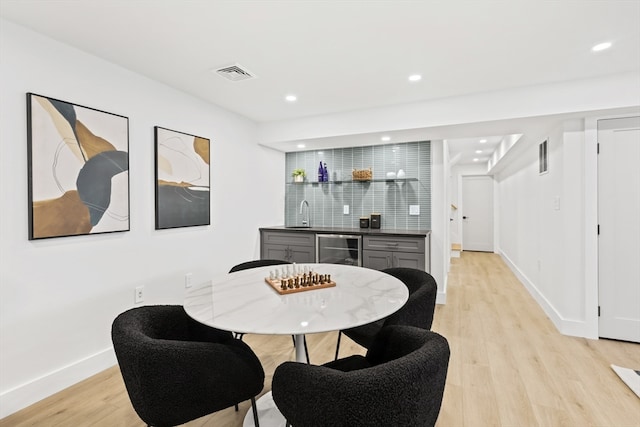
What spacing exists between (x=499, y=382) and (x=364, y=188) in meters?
2.79

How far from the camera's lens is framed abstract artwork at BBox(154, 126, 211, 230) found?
2.84 meters

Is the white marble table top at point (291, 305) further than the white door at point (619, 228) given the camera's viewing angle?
No

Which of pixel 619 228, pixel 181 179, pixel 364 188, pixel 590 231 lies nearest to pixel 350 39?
pixel 181 179

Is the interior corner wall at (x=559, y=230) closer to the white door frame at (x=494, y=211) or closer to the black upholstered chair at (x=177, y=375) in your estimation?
the black upholstered chair at (x=177, y=375)

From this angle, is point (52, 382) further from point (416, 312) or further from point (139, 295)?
point (416, 312)

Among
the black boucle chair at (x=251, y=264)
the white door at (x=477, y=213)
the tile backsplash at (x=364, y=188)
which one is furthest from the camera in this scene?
the white door at (x=477, y=213)

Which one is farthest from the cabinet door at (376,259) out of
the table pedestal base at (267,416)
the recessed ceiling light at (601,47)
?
the recessed ceiling light at (601,47)

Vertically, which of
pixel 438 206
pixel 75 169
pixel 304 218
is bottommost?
pixel 304 218

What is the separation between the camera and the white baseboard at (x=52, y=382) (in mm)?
1904

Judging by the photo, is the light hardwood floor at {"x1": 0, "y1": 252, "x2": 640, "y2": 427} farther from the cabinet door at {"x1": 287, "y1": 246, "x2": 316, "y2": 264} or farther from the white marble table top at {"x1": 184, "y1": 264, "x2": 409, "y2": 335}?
the cabinet door at {"x1": 287, "y1": 246, "x2": 316, "y2": 264}

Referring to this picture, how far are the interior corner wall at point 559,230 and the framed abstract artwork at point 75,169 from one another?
13.0 feet

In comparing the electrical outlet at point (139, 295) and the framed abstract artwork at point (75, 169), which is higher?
the framed abstract artwork at point (75, 169)

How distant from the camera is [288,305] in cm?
148

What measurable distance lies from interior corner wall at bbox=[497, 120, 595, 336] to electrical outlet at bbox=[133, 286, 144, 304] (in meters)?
3.89
